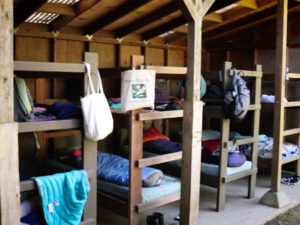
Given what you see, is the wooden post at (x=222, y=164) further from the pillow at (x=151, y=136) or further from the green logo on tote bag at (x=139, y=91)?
the green logo on tote bag at (x=139, y=91)

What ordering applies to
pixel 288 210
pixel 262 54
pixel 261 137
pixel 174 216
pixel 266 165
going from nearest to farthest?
pixel 174 216 < pixel 288 210 < pixel 266 165 < pixel 261 137 < pixel 262 54

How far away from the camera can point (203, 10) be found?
2980 mm

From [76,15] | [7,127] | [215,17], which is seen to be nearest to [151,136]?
[76,15]

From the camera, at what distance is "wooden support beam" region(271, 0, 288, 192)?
4.09m

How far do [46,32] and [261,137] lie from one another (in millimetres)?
3688

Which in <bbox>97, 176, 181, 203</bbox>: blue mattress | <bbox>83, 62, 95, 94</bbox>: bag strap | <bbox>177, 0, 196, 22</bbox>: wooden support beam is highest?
<bbox>177, 0, 196, 22</bbox>: wooden support beam

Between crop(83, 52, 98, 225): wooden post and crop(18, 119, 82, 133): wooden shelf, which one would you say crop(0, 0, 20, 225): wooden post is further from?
crop(83, 52, 98, 225): wooden post

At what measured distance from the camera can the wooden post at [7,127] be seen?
6.59ft

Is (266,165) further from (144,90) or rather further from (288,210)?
(144,90)

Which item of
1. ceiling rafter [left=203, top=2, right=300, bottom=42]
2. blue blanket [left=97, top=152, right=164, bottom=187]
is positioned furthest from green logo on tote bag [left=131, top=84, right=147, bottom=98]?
ceiling rafter [left=203, top=2, right=300, bottom=42]

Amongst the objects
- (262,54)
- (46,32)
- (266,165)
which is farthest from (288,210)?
(46,32)

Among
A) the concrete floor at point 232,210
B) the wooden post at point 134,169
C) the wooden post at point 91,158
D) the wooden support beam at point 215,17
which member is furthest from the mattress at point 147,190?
the wooden support beam at point 215,17

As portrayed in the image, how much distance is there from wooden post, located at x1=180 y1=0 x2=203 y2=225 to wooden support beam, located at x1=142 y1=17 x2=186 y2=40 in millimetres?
2511

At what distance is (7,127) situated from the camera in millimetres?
2039
